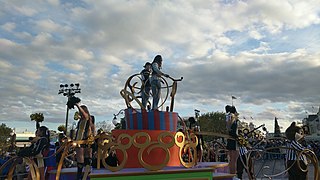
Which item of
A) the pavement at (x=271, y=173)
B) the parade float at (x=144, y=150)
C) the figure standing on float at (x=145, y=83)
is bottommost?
the pavement at (x=271, y=173)

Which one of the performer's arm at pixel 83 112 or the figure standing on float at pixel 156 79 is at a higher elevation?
the figure standing on float at pixel 156 79

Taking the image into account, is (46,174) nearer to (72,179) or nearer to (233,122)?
(72,179)

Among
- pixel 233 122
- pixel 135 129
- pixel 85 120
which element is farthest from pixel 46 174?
pixel 233 122

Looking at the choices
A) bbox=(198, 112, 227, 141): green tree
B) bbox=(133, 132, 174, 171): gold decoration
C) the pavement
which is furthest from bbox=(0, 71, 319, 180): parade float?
bbox=(198, 112, 227, 141): green tree

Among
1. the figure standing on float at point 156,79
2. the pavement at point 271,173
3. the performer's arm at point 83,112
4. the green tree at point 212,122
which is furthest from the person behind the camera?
the green tree at point 212,122

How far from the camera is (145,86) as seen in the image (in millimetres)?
6801

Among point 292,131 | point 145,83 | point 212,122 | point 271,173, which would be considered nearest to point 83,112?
point 145,83

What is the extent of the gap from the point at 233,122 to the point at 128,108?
2.89m

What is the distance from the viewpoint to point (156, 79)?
6.61 m

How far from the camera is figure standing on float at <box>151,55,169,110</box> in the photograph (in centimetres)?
655

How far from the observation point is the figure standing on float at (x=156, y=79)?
21.5 feet

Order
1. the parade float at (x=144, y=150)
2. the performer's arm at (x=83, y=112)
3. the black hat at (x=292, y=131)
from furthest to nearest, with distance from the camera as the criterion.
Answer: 1. the black hat at (x=292, y=131)
2. the performer's arm at (x=83, y=112)
3. the parade float at (x=144, y=150)

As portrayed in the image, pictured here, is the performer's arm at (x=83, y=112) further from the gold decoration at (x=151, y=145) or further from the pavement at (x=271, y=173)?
the pavement at (x=271, y=173)

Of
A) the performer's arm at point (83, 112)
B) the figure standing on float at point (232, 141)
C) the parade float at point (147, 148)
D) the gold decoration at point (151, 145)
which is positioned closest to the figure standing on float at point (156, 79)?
A: the parade float at point (147, 148)
